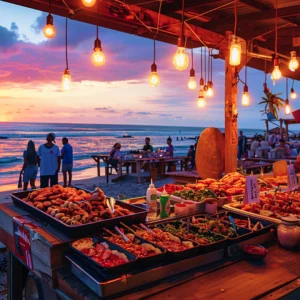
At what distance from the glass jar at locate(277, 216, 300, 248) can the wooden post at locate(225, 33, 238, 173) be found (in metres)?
3.53

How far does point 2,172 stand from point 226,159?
680 inches

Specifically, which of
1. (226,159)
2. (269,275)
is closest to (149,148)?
(226,159)

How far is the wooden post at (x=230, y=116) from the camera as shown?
6188 millimetres

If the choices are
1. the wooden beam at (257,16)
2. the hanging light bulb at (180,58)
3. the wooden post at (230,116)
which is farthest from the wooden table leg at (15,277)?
the wooden beam at (257,16)

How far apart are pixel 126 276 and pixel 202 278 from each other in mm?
528

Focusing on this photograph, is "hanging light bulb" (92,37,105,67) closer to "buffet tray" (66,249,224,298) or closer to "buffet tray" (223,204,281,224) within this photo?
"buffet tray" (223,204,281,224)

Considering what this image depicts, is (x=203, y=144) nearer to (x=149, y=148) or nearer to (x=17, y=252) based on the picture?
(x=17, y=252)

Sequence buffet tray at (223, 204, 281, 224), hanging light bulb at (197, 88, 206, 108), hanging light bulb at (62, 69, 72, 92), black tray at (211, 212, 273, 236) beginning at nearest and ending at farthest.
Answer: black tray at (211, 212, 273, 236)
buffet tray at (223, 204, 281, 224)
hanging light bulb at (62, 69, 72, 92)
hanging light bulb at (197, 88, 206, 108)

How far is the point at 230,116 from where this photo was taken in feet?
20.4

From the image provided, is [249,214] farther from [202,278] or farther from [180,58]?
[180,58]

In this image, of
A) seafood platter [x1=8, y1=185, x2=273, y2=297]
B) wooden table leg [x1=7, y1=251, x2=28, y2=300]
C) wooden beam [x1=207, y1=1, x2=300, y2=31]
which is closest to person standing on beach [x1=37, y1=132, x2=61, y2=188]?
wooden beam [x1=207, y1=1, x2=300, y2=31]

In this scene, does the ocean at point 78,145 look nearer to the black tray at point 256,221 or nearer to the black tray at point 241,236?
the black tray at point 256,221

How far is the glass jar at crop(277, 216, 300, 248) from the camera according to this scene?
2.67 meters

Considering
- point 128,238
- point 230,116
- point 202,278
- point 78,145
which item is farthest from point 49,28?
point 78,145
